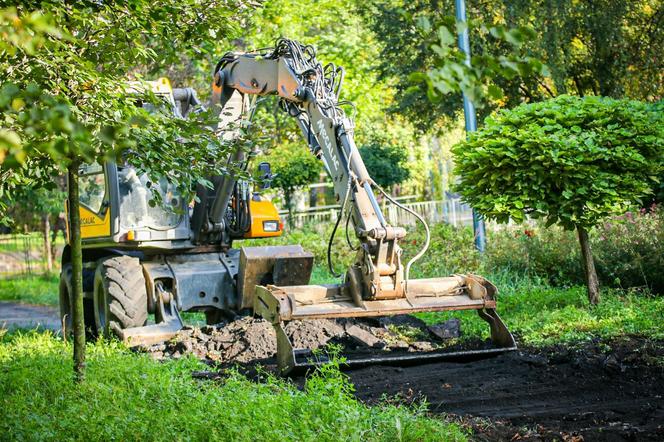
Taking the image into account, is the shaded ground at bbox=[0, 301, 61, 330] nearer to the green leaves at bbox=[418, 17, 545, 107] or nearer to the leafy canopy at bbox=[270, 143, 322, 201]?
the leafy canopy at bbox=[270, 143, 322, 201]

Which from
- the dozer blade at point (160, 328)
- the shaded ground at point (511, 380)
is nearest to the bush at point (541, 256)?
the shaded ground at point (511, 380)

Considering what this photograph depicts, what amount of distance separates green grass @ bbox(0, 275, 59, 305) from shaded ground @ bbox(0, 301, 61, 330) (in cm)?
39

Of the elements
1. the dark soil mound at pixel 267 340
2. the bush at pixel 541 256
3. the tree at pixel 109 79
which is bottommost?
the dark soil mound at pixel 267 340

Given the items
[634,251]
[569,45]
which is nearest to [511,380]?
[634,251]

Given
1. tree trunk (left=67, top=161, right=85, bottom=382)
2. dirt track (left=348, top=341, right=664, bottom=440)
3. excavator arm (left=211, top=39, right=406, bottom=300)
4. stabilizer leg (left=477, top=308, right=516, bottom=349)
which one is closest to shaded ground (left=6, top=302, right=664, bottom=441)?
dirt track (left=348, top=341, right=664, bottom=440)

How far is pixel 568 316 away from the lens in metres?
10.5

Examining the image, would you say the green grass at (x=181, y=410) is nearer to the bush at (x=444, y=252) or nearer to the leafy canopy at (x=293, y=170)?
the bush at (x=444, y=252)

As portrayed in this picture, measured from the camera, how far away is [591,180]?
33.8 ft

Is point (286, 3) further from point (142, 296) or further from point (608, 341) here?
point (608, 341)

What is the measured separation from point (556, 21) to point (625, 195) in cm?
929

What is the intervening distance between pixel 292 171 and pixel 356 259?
1582 centimetres

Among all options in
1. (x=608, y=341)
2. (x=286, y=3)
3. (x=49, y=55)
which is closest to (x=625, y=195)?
(x=608, y=341)

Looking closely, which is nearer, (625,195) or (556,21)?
(625,195)

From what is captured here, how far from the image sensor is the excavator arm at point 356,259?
8.48 m
